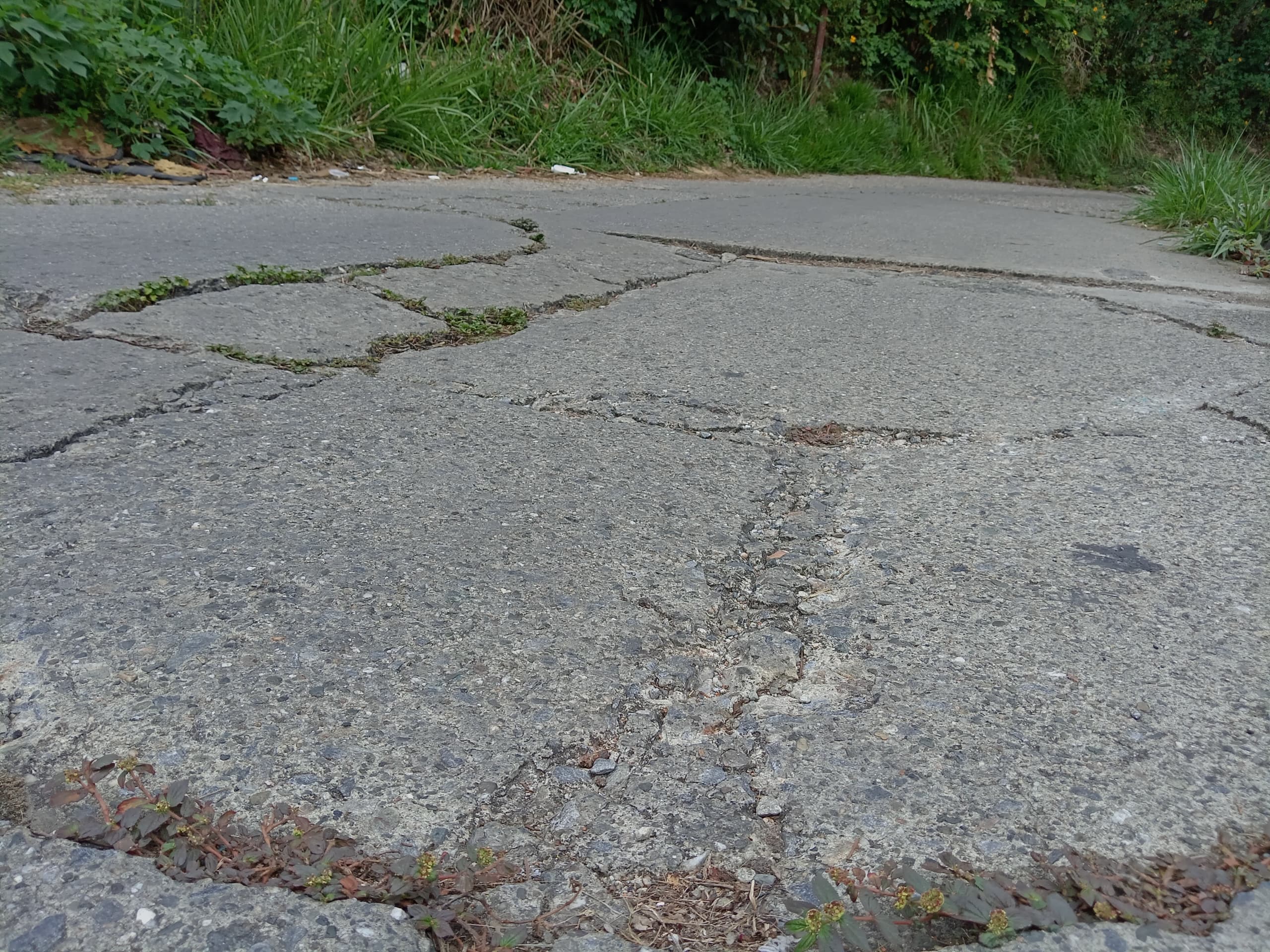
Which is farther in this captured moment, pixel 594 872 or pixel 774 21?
pixel 774 21

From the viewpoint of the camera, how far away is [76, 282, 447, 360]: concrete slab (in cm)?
208

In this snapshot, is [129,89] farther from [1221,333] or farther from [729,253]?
[1221,333]

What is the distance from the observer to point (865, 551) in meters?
1.45

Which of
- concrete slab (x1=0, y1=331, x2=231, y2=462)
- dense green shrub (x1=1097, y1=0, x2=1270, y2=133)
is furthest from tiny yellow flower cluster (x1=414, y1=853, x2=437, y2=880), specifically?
dense green shrub (x1=1097, y1=0, x2=1270, y2=133)

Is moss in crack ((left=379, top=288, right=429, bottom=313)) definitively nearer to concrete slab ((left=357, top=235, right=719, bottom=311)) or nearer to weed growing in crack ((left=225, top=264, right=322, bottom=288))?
concrete slab ((left=357, top=235, right=719, bottom=311))

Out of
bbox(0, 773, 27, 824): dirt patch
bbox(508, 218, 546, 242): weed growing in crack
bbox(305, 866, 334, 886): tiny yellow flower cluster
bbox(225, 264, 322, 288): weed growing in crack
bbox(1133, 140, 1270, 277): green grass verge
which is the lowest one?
bbox(0, 773, 27, 824): dirt patch

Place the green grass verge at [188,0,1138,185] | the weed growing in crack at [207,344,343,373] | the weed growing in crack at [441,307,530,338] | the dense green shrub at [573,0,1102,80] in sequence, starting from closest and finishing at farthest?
the weed growing in crack at [207,344,343,373] < the weed growing in crack at [441,307,530,338] < the green grass verge at [188,0,1138,185] < the dense green shrub at [573,0,1102,80]

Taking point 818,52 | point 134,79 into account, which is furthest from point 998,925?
point 818,52

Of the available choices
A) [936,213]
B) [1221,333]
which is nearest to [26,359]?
[1221,333]

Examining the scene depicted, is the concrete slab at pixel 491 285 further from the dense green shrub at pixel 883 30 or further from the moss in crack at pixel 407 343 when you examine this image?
the dense green shrub at pixel 883 30

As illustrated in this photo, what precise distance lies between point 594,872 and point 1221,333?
8.46 feet

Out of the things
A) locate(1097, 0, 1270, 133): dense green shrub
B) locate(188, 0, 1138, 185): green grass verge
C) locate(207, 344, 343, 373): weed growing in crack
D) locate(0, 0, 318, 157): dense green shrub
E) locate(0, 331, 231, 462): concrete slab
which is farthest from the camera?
Answer: locate(1097, 0, 1270, 133): dense green shrub

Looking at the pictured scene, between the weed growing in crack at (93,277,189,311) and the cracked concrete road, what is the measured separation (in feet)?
0.12

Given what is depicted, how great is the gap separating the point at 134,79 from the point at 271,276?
246cm
